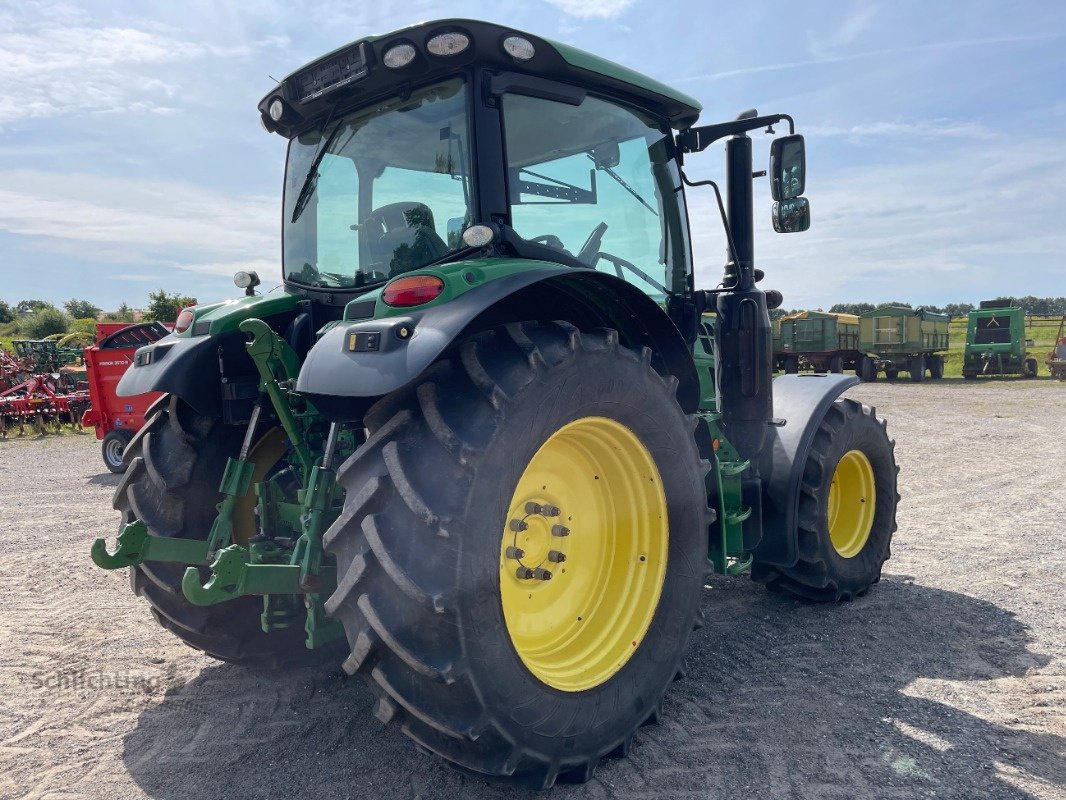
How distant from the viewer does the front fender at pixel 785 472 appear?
11.3 feet

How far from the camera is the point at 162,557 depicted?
99.6 inches

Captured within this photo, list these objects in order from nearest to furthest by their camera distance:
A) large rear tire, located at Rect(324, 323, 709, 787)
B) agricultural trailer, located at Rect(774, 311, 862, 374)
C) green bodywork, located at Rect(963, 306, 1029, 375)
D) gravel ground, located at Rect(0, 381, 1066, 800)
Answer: large rear tire, located at Rect(324, 323, 709, 787) → gravel ground, located at Rect(0, 381, 1066, 800) → green bodywork, located at Rect(963, 306, 1029, 375) → agricultural trailer, located at Rect(774, 311, 862, 374)

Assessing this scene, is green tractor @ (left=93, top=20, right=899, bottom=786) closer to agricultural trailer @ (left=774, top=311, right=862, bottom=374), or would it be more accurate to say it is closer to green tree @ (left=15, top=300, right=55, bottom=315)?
agricultural trailer @ (left=774, top=311, right=862, bottom=374)

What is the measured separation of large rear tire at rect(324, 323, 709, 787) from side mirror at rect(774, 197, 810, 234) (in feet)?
3.84

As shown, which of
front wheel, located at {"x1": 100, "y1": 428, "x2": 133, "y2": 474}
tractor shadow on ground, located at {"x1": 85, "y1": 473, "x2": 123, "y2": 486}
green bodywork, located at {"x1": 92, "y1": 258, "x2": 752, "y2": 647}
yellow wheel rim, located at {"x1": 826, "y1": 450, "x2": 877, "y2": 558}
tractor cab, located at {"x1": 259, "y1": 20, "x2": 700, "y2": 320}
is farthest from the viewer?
front wheel, located at {"x1": 100, "y1": 428, "x2": 133, "y2": 474}

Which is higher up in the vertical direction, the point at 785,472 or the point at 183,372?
the point at 183,372

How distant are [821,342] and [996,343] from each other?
16.9 ft

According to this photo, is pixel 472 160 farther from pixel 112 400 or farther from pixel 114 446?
pixel 112 400

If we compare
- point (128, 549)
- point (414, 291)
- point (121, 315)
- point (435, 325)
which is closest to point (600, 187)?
point (414, 291)

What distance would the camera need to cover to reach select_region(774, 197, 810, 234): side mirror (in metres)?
3.28

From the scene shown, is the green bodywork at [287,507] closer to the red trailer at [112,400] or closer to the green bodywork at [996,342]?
the red trailer at [112,400]

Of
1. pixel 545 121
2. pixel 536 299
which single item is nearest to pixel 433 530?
pixel 536 299

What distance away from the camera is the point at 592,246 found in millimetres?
3062

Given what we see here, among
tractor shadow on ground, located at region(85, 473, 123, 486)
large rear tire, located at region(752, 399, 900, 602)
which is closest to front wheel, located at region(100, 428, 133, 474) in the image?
tractor shadow on ground, located at region(85, 473, 123, 486)
